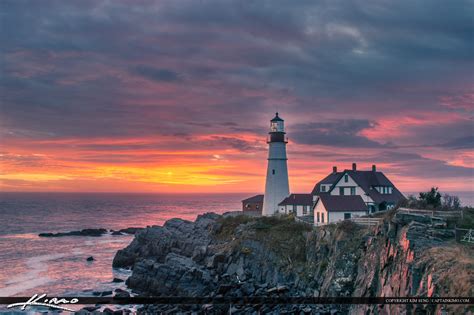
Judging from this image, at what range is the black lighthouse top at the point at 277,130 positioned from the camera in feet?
174

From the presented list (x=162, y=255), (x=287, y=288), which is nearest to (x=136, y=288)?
(x=162, y=255)

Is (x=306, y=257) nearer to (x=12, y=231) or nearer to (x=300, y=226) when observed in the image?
(x=300, y=226)

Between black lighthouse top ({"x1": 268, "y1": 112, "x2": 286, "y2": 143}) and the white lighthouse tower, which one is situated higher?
black lighthouse top ({"x1": 268, "y1": 112, "x2": 286, "y2": 143})

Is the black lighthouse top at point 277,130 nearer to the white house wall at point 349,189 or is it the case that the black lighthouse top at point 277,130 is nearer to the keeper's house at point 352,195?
the keeper's house at point 352,195

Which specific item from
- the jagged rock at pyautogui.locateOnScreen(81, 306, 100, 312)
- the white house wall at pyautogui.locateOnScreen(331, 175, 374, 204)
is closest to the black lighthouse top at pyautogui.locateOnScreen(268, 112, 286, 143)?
the white house wall at pyautogui.locateOnScreen(331, 175, 374, 204)

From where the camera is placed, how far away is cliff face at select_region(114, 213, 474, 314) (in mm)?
18594

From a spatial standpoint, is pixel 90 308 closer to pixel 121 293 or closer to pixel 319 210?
pixel 121 293

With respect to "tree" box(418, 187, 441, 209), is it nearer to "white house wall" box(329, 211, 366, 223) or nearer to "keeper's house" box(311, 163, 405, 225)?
"keeper's house" box(311, 163, 405, 225)

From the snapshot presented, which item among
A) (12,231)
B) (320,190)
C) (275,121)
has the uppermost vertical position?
(275,121)

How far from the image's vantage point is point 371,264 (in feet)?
83.9

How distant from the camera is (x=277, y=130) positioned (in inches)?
2098

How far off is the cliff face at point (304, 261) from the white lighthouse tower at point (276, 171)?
15.3 ft

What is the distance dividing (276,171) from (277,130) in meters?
5.06

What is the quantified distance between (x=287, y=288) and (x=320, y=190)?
886 inches
